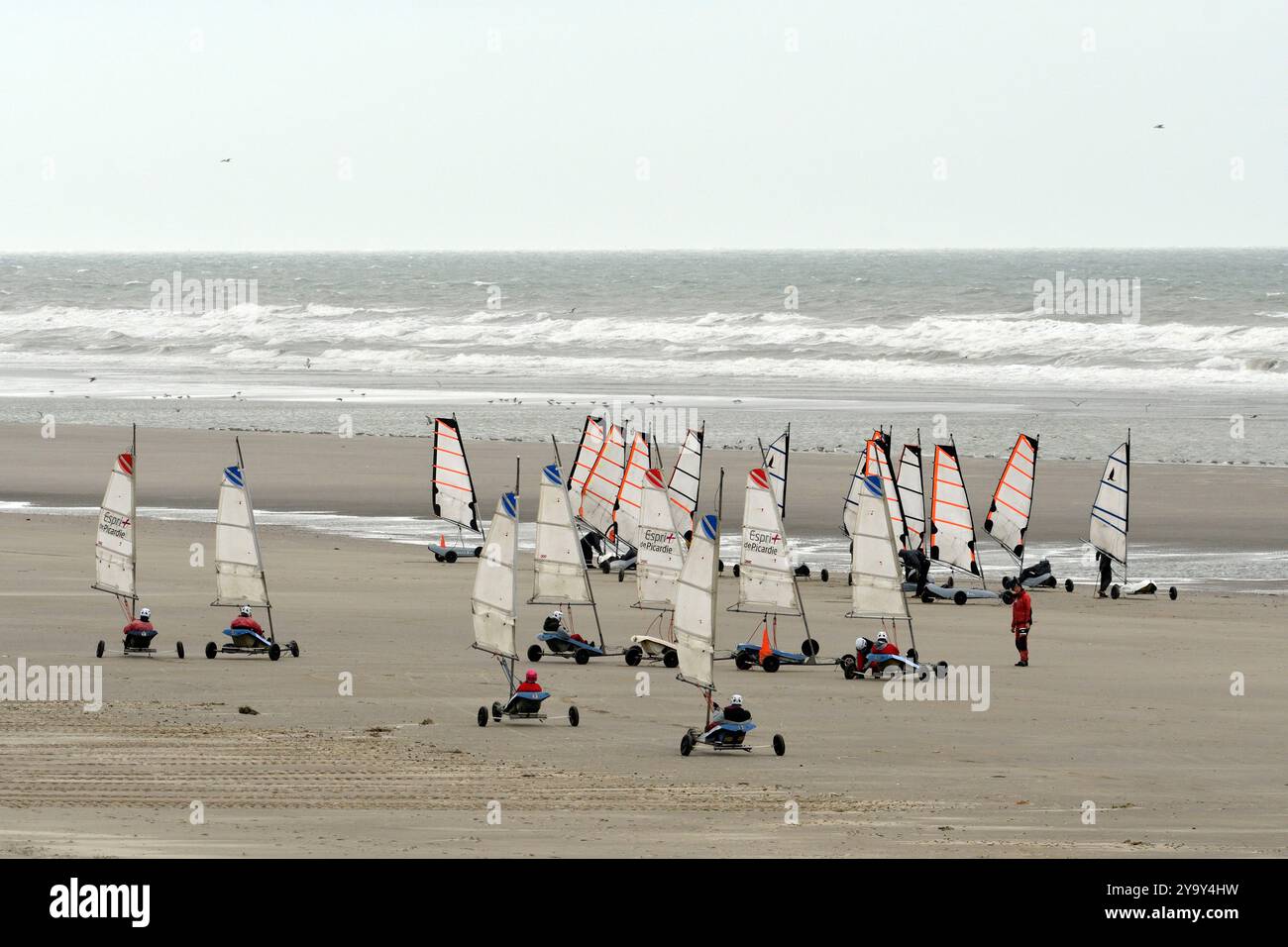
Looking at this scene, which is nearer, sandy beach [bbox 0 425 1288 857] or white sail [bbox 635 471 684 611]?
sandy beach [bbox 0 425 1288 857]

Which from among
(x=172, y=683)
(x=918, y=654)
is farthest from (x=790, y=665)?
(x=172, y=683)

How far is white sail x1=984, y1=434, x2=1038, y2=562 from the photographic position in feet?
95.7

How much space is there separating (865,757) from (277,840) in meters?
5.84

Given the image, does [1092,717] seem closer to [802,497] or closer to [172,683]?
[172,683]

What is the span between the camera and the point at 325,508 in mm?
35219

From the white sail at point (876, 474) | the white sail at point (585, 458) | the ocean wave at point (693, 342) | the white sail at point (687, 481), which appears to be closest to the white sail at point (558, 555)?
the white sail at point (876, 474)

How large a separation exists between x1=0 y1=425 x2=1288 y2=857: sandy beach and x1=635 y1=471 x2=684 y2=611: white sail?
759 millimetres

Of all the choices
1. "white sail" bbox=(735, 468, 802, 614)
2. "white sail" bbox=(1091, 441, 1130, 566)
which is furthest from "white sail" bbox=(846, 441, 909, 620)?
"white sail" bbox=(1091, 441, 1130, 566)

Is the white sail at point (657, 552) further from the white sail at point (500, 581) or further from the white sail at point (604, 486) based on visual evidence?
the white sail at point (604, 486)

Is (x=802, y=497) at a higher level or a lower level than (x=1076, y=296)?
lower

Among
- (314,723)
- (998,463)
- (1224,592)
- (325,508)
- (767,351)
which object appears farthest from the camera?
(767,351)

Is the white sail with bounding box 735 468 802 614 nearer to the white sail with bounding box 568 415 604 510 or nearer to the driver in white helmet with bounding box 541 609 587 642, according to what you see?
the driver in white helmet with bounding box 541 609 587 642

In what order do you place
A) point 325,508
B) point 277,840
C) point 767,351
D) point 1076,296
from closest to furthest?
1. point 277,840
2. point 325,508
3. point 767,351
4. point 1076,296

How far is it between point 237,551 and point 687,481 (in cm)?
906
